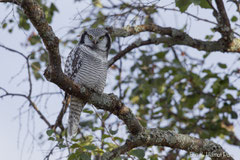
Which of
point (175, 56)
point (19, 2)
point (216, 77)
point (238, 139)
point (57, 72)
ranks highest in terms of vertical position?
point (175, 56)

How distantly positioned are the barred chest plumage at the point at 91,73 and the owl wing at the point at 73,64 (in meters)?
0.03

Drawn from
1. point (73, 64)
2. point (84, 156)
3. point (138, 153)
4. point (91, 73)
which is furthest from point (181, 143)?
point (73, 64)

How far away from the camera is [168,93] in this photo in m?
4.96

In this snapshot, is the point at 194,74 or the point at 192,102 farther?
the point at 192,102

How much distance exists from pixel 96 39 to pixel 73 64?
0.51 m

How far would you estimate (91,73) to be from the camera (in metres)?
3.74

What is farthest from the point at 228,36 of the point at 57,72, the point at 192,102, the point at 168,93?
the point at 57,72

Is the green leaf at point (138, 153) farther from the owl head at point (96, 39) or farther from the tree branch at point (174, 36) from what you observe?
the owl head at point (96, 39)

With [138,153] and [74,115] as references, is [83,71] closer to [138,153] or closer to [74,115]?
[74,115]

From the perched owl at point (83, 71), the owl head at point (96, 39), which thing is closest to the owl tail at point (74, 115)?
the perched owl at point (83, 71)

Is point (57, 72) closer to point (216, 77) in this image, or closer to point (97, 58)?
point (97, 58)

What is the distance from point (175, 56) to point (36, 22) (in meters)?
3.14

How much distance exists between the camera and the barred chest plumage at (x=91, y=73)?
3.73 metres

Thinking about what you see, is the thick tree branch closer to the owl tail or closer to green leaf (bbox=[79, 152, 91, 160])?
green leaf (bbox=[79, 152, 91, 160])
